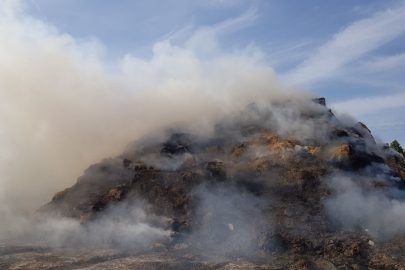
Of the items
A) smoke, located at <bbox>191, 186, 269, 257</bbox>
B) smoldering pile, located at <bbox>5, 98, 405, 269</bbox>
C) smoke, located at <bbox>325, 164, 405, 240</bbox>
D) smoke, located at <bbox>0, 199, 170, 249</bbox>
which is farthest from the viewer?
smoke, located at <bbox>0, 199, 170, 249</bbox>

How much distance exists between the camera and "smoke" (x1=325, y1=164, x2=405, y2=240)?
64.5 feet

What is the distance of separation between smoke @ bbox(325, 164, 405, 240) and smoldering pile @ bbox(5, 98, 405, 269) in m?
0.06

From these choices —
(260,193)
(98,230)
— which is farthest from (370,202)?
(98,230)

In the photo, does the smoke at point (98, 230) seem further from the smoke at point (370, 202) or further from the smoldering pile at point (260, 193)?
the smoke at point (370, 202)

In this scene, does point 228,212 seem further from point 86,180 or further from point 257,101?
point 257,101

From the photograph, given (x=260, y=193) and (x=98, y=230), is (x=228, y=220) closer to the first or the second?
(x=260, y=193)

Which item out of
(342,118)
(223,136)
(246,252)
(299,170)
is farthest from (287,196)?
(342,118)

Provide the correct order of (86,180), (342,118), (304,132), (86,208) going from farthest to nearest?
(342,118), (304,132), (86,180), (86,208)

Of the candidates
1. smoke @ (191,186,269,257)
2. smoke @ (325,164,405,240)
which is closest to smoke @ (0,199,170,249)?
smoke @ (191,186,269,257)

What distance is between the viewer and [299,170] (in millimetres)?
26016

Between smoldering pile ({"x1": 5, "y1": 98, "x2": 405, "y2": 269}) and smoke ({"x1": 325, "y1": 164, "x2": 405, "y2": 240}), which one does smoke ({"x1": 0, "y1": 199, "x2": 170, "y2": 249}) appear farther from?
smoke ({"x1": 325, "y1": 164, "x2": 405, "y2": 240})

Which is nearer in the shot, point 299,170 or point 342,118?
point 299,170

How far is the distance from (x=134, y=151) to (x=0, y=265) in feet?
59.6

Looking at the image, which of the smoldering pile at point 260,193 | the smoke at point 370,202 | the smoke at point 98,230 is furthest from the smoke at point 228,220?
the smoke at point 370,202
